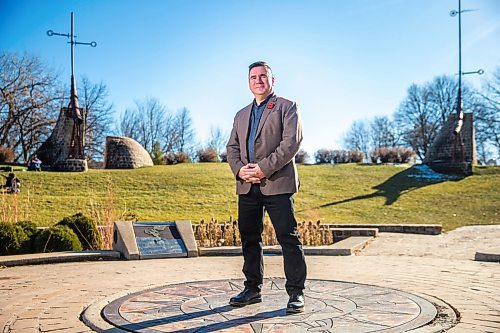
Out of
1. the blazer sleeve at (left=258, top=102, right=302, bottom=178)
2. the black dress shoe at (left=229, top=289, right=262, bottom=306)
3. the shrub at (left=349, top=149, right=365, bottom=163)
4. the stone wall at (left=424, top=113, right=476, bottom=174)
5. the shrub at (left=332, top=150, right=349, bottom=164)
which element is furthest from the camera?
the shrub at (left=332, top=150, right=349, bottom=164)

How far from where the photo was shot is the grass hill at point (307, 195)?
15.2 meters

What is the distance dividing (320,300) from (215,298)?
2.84 feet

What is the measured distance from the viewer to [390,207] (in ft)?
57.1

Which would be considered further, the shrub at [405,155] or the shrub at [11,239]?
the shrub at [405,155]

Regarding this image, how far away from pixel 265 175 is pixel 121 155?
25804 mm

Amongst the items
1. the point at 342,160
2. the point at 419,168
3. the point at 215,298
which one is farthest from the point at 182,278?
the point at 342,160

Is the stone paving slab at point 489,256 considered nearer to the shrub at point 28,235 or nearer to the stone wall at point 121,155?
the shrub at point 28,235

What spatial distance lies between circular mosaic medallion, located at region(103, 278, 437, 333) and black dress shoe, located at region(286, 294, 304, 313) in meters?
0.05

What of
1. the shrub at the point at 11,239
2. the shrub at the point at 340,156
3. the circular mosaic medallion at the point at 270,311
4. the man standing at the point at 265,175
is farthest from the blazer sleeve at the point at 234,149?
the shrub at the point at 340,156

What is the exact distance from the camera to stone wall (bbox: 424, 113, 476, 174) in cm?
2498

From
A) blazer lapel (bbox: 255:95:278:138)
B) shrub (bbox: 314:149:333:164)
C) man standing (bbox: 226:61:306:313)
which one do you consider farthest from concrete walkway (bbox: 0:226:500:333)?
shrub (bbox: 314:149:333:164)

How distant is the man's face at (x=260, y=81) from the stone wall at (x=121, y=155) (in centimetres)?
2516

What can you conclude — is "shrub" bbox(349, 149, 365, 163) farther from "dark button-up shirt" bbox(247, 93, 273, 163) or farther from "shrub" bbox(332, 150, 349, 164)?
"dark button-up shirt" bbox(247, 93, 273, 163)

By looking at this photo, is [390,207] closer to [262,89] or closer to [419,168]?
[419,168]
